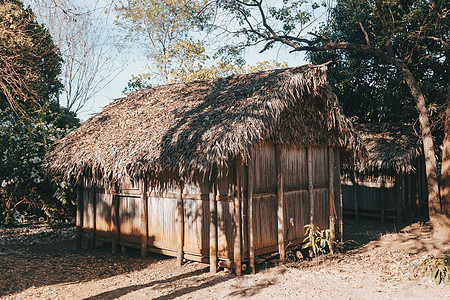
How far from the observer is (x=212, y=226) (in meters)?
6.91

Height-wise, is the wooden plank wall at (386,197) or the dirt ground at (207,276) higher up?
the wooden plank wall at (386,197)

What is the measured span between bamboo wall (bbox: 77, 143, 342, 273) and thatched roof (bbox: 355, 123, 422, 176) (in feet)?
13.6

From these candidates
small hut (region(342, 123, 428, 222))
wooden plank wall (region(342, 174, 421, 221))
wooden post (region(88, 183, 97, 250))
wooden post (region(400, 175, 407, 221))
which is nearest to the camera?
wooden post (region(88, 183, 97, 250))

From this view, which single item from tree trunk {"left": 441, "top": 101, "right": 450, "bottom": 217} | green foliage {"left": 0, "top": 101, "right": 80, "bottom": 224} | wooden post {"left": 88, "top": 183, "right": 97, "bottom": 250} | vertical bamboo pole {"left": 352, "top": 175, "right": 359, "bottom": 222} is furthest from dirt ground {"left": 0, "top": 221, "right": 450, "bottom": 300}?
vertical bamboo pole {"left": 352, "top": 175, "right": 359, "bottom": 222}

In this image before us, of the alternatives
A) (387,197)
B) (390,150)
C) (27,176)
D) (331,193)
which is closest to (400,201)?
(387,197)

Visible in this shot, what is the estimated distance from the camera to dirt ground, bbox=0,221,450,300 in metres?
5.97

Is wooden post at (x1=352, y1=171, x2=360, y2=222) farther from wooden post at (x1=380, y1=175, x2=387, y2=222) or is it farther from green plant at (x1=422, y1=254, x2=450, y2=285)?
green plant at (x1=422, y1=254, x2=450, y2=285)

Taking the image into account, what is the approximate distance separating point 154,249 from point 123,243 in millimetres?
1020

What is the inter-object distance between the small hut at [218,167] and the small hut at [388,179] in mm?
3969

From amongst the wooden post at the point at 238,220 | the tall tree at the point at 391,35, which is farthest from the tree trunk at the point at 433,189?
the wooden post at the point at 238,220

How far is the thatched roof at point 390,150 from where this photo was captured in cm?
1252

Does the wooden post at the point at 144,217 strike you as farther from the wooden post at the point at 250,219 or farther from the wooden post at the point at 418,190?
the wooden post at the point at 418,190

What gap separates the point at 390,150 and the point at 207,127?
866 centimetres

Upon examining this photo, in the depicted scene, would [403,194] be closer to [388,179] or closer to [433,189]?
[388,179]
